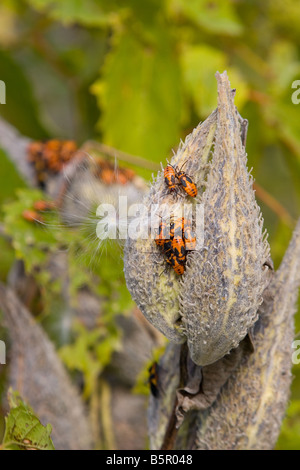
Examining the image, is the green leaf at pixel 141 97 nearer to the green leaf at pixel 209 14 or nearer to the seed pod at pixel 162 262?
the green leaf at pixel 209 14

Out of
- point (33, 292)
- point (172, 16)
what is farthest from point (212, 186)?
point (172, 16)

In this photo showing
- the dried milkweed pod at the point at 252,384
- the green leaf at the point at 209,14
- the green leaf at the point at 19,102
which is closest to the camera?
the dried milkweed pod at the point at 252,384

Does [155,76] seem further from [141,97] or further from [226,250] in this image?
[226,250]

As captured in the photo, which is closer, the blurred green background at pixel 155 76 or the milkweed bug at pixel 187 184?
the milkweed bug at pixel 187 184

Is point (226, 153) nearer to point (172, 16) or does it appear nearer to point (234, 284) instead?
point (234, 284)

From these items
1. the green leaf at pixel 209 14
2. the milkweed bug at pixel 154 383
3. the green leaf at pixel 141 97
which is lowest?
the milkweed bug at pixel 154 383

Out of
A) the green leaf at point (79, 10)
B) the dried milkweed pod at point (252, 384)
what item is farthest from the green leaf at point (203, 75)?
the dried milkweed pod at point (252, 384)

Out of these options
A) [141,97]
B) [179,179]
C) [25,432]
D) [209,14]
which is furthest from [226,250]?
[209,14]

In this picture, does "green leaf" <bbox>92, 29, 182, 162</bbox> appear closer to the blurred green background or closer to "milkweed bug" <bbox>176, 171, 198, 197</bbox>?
the blurred green background

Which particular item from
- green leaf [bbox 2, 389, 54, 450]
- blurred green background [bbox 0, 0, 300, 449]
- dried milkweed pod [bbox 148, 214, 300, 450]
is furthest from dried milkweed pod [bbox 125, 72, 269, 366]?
blurred green background [bbox 0, 0, 300, 449]
